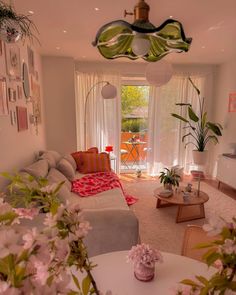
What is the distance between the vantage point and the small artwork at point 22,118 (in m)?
2.66

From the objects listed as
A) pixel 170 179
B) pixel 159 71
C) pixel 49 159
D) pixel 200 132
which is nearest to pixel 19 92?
pixel 49 159

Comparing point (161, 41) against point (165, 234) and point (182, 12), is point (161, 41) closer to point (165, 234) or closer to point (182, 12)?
point (182, 12)

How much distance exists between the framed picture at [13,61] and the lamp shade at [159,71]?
5.42ft

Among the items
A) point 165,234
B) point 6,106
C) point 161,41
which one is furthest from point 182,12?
point 165,234

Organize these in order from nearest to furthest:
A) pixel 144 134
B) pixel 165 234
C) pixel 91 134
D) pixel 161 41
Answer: pixel 161 41 < pixel 165 234 < pixel 91 134 < pixel 144 134

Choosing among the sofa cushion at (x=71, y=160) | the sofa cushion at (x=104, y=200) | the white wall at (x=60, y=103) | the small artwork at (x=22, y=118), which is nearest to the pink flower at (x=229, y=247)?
the sofa cushion at (x=104, y=200)

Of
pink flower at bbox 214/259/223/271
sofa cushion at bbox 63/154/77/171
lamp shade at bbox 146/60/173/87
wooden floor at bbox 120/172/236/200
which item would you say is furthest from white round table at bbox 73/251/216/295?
wooden floor at bbox 120/172/236/200

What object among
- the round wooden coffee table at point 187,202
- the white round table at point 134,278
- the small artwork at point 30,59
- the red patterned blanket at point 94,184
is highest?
the small artwork at point 30,59

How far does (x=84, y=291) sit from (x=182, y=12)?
277 centimetres

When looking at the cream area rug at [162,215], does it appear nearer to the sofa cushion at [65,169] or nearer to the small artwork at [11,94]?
the sofa cushion at [65,169]

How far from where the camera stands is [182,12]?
7.78 feet

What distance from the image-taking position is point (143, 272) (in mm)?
981

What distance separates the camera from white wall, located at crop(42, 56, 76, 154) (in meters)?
4.19

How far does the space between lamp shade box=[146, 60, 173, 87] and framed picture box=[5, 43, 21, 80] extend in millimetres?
1651
